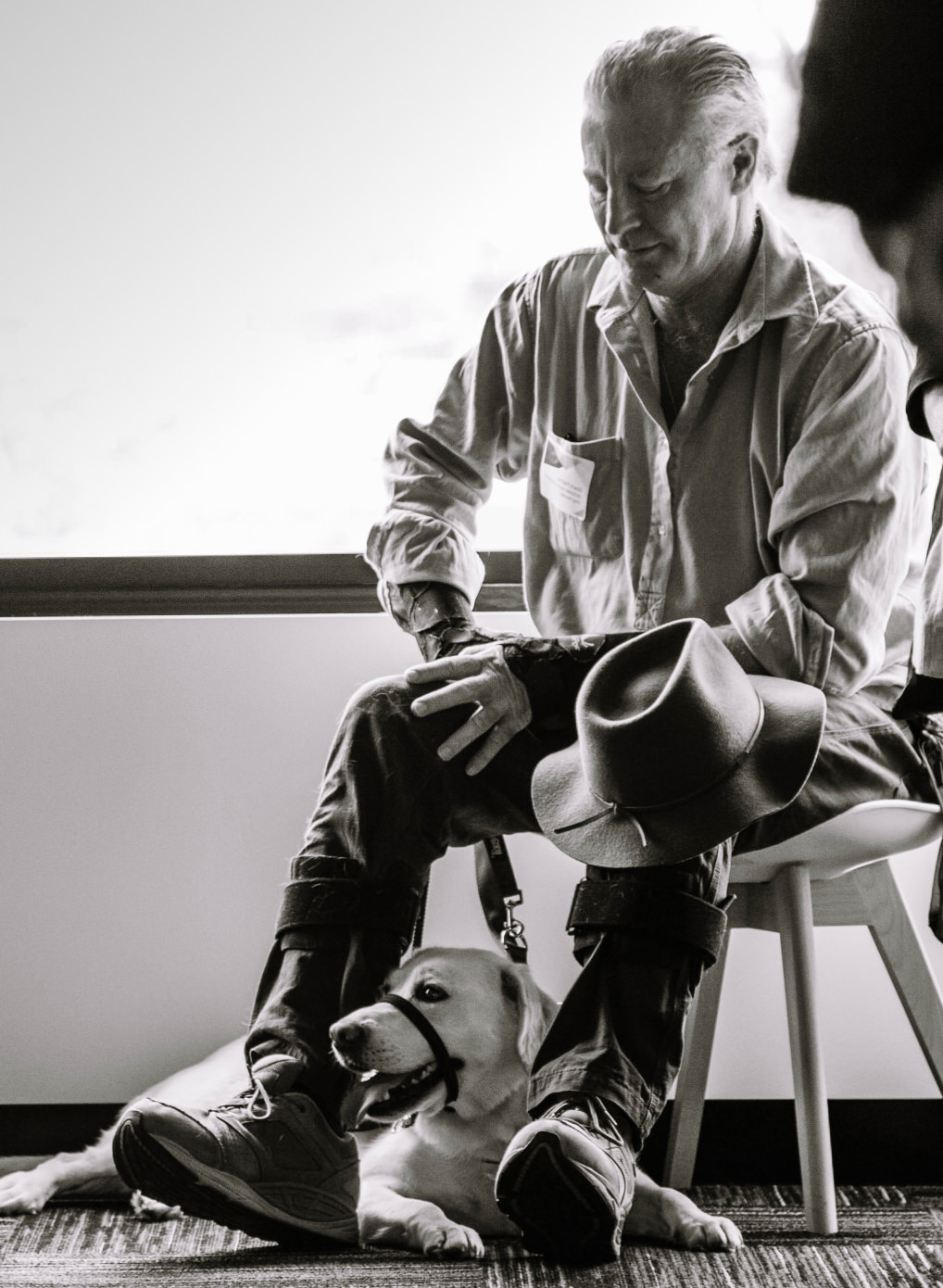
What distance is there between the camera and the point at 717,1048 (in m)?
1.94

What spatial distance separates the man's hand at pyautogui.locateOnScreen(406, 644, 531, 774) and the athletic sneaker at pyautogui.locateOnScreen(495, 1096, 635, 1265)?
39 centimetres

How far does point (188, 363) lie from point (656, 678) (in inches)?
50.2

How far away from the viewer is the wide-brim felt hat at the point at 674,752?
116 centimetres

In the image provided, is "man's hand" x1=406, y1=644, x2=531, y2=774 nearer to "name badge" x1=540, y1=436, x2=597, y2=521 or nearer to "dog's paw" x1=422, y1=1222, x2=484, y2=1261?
"name badge" x1=540, y1=436, x2=597, y2=521

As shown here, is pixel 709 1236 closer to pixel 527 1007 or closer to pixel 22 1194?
pixel 527 1007

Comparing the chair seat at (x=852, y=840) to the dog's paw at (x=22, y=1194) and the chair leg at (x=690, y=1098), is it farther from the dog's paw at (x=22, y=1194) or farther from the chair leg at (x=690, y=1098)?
the dog's paw at (x=22, y=1194)

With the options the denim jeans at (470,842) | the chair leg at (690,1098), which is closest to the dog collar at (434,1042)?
the denim jeans at (470,842)

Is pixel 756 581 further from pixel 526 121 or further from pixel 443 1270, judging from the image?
pixel 526 121

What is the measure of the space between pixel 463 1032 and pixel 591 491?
2.08 feet

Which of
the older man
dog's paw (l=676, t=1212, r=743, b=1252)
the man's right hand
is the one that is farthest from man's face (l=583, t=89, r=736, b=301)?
dog's paw (l=676, t=1212, r=743, b=1252)

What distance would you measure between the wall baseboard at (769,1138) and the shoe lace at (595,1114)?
0.87 m

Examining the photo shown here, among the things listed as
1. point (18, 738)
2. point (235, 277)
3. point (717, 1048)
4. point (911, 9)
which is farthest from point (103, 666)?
point (911, 9)

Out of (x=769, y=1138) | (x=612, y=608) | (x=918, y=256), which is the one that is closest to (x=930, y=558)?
(x=918, y=256)

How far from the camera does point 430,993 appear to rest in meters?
1.50
